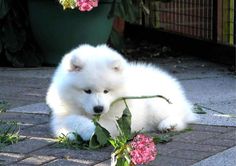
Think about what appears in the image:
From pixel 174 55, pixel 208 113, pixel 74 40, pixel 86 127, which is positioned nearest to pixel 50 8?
pixel 74 40

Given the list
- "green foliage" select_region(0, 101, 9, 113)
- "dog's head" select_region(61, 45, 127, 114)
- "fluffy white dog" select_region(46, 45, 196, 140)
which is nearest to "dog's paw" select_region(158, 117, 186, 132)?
"fluffy white dog" select_region(46, 45, 196, 140)

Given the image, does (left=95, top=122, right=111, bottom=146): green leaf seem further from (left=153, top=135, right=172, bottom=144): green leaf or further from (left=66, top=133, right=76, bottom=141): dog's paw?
(left=153, top=135, right=172, bottom=144): green leaf

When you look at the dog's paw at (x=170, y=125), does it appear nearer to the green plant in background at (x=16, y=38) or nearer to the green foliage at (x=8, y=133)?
the green foliage at (x=8, y=133)

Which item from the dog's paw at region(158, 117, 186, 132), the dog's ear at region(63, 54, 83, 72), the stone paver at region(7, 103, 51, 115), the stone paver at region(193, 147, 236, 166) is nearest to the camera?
the stone paver at region(193, 147, 236, 166)

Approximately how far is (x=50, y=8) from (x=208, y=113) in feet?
10.1

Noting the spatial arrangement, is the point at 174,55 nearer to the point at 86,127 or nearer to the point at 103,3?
the point at 103,3

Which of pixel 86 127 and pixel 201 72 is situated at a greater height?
pixel 86 127

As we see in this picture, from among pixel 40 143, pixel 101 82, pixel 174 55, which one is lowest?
pixel 174 55

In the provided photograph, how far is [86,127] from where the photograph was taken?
3.88 m

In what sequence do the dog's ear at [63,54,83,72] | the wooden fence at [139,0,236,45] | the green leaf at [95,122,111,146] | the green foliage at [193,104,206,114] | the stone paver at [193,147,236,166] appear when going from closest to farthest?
the stone paver at [193,147,236,166] → the green leaf at [95,122,111,146] → the dog's ear at [63,54,83,72] → the green foliage at [193,104,206,114] → the wooden fence at [139,0,236,45]

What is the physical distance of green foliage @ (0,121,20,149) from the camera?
4.00 metres

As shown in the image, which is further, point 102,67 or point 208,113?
point 208,113

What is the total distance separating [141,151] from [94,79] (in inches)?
51.6

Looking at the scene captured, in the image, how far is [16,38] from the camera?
24.0 feet
